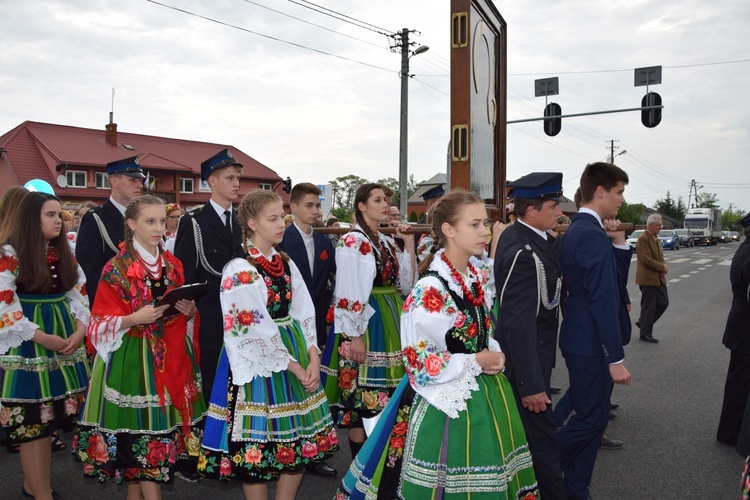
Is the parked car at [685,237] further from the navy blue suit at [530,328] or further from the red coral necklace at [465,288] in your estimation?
the red coral necklace at [465,288]

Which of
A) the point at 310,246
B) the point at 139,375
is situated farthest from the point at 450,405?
the point at 310,246

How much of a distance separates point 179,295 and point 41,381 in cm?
118

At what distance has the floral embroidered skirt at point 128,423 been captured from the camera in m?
3.36

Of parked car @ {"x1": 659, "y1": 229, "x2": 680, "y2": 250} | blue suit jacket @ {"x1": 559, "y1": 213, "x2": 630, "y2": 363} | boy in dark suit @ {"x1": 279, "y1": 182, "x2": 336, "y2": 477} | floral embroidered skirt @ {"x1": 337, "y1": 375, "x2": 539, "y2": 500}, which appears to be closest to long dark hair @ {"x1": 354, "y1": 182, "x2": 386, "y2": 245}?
boy in dark suit @ {"x1": 279, "y1": 182, "x2": 336, "y2": 477}

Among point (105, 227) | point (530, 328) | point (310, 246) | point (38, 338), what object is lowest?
point (38, 338)

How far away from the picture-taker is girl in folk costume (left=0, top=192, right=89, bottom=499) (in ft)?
11.7

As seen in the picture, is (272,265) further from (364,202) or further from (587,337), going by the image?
(587,337)

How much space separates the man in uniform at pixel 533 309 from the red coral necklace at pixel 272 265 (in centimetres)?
127

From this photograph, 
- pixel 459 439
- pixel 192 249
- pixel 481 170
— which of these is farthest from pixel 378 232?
pixel 459 439

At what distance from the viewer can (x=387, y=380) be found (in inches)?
162

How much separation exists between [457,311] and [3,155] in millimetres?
39391

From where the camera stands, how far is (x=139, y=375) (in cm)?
343

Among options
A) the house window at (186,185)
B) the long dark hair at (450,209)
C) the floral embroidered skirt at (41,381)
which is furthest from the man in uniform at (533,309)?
the house window at (186,185)

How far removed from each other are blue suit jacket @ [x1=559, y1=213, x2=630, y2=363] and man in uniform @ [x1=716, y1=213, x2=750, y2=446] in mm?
2024
